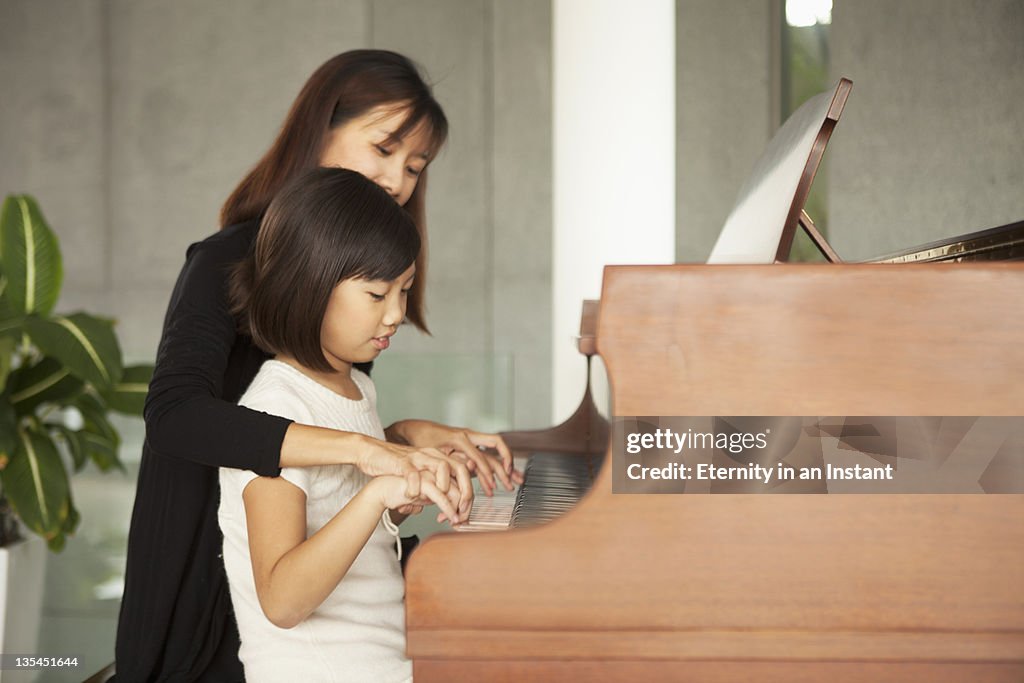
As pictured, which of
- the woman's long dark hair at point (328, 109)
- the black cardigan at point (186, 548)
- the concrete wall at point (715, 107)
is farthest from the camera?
the concrete wall at point (715, 107)

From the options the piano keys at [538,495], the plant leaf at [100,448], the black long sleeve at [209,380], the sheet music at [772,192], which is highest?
the sheet music at [772,192]

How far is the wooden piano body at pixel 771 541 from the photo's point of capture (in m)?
0.97

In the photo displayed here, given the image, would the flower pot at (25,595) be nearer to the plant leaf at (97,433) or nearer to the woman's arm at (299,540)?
the plant leaf at (97,433)

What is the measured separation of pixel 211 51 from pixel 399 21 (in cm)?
105

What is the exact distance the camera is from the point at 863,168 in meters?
3.82

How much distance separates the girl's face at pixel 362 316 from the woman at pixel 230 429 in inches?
7.1

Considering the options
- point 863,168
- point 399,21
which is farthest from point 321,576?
point 399,21

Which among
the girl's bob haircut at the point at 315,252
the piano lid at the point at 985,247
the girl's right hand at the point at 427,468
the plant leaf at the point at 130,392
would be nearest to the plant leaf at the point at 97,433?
the plant leaf at the point at 130,392

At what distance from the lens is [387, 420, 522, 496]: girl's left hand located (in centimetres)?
132

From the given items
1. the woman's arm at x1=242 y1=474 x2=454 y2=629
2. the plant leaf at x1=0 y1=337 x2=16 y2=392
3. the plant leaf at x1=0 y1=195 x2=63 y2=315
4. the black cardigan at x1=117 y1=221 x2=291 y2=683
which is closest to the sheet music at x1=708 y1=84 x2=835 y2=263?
the woman's arm at x1=242 y1=474 x2=454 y2=629

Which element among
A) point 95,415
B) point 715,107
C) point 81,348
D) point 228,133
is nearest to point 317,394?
point 81,348

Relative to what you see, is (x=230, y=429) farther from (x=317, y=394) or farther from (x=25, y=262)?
(x=25, y=262)

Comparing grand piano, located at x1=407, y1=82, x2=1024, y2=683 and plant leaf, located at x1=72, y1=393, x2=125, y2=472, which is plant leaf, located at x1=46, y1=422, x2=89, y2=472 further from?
grand piano, located at x1=407, y1=82, x2=1024, y2=683

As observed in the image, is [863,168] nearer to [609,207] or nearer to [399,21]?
[609,207]
